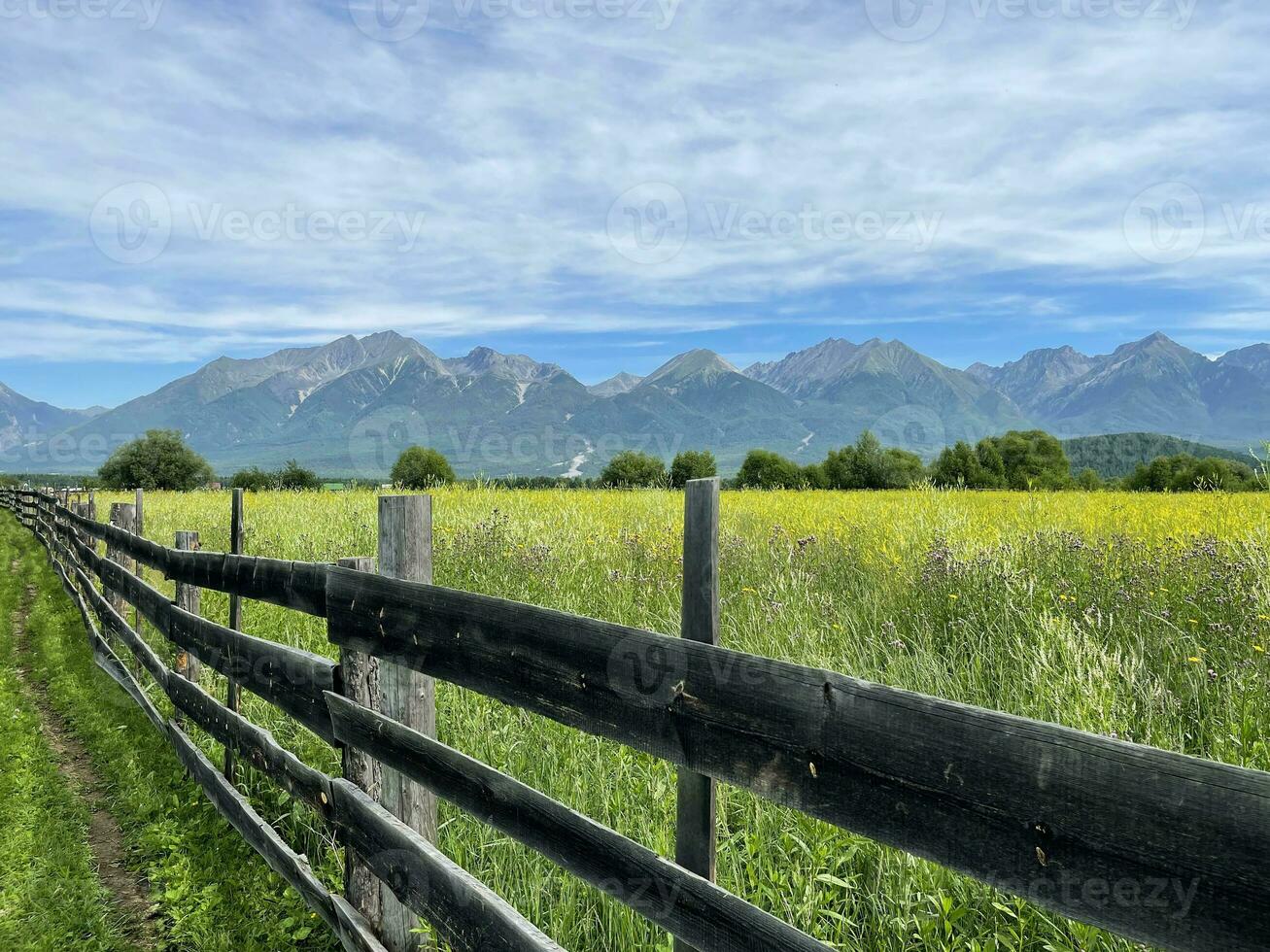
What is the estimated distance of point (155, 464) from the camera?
71.1m

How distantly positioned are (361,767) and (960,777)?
2.92 meters

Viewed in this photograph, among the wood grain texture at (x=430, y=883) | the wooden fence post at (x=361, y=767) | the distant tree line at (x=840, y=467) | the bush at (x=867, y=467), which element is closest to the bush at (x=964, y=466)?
the distant tree line at (x=840, y=467)

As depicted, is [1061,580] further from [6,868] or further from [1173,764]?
[6,868]

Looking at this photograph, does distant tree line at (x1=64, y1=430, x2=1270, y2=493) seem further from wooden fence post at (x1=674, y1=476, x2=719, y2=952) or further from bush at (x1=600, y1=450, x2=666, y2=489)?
wooden fence post at (x1=674, y1=476, x2=719, y2=952)

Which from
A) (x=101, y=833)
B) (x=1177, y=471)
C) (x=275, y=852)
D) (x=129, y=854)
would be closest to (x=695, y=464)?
(x=1177, y=471)

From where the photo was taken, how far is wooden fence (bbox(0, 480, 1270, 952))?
1.13m

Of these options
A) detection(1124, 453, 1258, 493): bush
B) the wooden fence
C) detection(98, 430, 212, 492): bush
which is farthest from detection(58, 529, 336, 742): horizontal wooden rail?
detection(98, 430, 212, 492): bush

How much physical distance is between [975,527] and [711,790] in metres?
8.57

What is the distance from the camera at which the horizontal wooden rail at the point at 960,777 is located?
3.55ft

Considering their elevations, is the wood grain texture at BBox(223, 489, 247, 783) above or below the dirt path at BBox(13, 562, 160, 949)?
above

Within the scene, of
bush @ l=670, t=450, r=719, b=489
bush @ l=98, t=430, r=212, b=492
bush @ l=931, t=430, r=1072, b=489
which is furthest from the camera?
bush @ l=931, t=430, r=1072, b=489

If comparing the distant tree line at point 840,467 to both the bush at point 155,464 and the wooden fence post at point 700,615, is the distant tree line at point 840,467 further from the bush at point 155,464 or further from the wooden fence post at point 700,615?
the wooden fence post at point 700,615

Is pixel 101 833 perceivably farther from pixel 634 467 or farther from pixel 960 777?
pixel 634 467

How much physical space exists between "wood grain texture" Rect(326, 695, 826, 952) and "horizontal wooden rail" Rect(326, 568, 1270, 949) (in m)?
0.27
